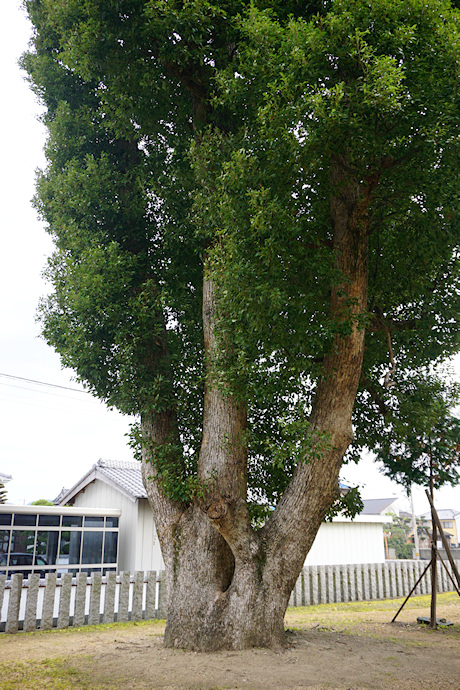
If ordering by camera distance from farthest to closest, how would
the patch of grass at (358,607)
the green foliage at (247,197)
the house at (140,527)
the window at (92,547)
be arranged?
1. the house at (140,527)
2. the window at (92,547)
3. the patch of grass at (358,607)
4. the green foliage at (247,197)

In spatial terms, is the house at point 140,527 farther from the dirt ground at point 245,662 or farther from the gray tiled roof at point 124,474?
the dirt ground at point 245,662

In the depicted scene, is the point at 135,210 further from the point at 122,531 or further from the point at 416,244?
the point at 122,531

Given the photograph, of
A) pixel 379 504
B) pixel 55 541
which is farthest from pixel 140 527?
pixel 379 504

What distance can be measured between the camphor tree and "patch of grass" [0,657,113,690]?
1.46m

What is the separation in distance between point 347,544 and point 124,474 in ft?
29.6

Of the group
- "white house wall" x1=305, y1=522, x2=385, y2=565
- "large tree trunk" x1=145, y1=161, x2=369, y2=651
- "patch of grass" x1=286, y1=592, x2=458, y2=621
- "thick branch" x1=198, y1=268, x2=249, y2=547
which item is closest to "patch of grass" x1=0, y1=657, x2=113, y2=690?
"large tree trunk" x1=145, y1=161, x2=369, y2=651

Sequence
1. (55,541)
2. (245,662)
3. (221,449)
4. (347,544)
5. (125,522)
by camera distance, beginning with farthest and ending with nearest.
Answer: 1. (347,544)
2. (125,522)
3. (55,541)
4. (221,449)
5. (245,662)

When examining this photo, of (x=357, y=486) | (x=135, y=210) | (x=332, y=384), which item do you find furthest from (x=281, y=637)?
(x=135, y=210)

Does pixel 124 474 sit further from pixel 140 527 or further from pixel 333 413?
pixel 333 413

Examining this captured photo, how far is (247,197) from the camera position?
6.30 metres

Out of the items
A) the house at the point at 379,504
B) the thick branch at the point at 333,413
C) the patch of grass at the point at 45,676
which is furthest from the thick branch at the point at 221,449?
the house at the point at 379,504

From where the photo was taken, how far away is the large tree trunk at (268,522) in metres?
6.59

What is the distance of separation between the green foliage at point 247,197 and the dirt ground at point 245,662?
6.49 feet

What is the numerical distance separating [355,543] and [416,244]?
1581 centimetres
